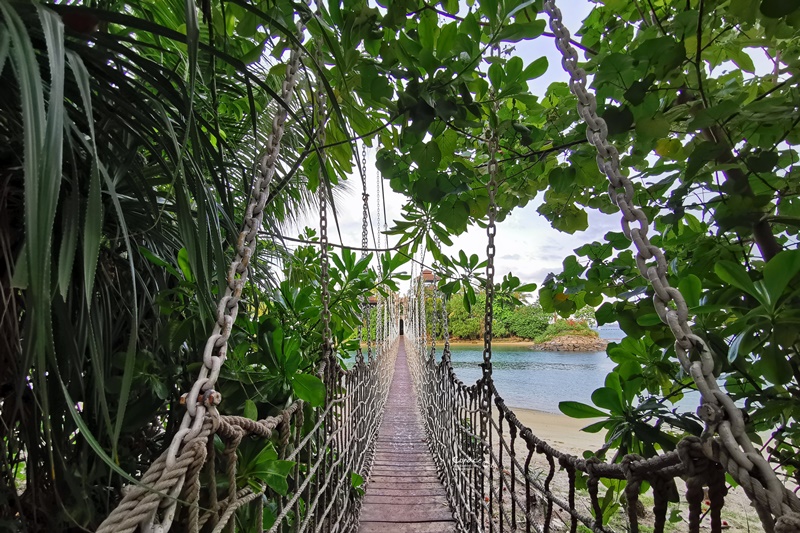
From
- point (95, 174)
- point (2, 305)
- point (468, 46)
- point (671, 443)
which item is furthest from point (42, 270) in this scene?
point (671, 443)

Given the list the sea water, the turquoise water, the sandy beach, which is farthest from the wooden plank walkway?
the turquoise water

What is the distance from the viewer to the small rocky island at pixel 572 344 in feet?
50.7

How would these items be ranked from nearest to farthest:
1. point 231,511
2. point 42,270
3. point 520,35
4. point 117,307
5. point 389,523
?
point 42,270
point 231,511
point 520,35
point 117,307
point 389,523

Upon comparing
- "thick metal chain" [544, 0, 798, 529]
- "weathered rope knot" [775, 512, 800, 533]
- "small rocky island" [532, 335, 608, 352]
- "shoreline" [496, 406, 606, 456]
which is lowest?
"shoreline" [496, 406, 606, 456]

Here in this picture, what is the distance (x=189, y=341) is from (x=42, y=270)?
1.75 ft

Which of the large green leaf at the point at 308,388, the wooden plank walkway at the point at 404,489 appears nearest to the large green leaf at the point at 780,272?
the large green leaf at the point at 308,388

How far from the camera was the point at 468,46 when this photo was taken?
22.8 inches

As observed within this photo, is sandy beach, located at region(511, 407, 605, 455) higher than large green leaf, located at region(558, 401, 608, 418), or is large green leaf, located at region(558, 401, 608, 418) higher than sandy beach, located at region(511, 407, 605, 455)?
large green leaf, located at region(558, 401, 608, 418)

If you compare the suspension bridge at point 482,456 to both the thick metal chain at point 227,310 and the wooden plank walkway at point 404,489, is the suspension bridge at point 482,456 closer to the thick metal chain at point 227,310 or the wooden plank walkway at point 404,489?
the thick metal chain at point 227,310

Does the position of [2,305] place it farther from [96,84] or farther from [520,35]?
[520,35]

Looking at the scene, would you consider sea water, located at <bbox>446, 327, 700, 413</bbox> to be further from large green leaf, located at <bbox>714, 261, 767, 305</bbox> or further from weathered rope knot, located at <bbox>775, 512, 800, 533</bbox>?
weathered rope knot, located at <bbox>775, 512, 800, 533</bbox>

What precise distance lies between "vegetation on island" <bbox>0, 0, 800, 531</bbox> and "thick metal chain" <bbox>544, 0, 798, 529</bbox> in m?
0.09

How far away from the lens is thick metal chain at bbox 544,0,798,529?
276 millimetres

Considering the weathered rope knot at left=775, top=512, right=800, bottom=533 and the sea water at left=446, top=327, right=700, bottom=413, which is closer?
the weathered rope knot at left=775, top=512, right=800, bottom=533
